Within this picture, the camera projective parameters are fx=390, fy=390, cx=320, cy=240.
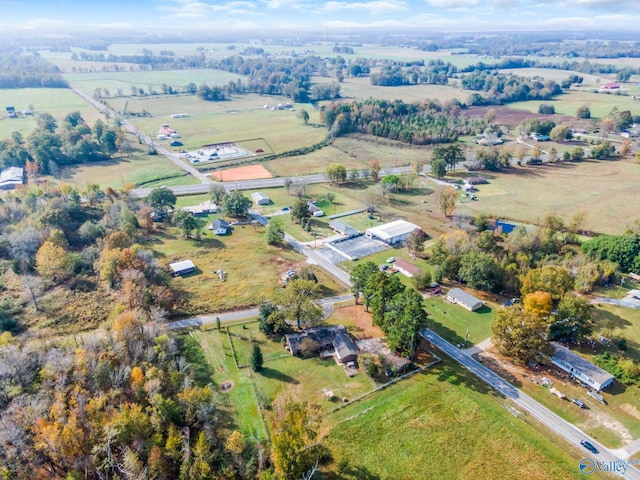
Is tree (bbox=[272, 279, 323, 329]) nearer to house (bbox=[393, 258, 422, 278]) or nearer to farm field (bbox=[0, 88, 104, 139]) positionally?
house (bbox=[393, 258, 422, 278])

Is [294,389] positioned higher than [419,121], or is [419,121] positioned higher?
[419,121]

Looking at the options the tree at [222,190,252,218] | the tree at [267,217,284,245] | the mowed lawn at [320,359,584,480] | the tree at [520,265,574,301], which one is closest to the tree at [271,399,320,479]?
the mowed lawn at [320,359,584,480]

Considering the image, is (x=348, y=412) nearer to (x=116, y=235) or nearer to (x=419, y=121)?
(x=116, y=235)

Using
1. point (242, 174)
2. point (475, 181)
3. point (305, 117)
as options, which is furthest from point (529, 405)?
point (305, 117)

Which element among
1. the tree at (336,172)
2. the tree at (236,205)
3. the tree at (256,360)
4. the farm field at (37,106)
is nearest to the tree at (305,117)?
the tree at (336,172)

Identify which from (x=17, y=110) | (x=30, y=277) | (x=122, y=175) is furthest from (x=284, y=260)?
(x=17, y=110)

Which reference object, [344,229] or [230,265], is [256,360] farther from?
[344,229]
